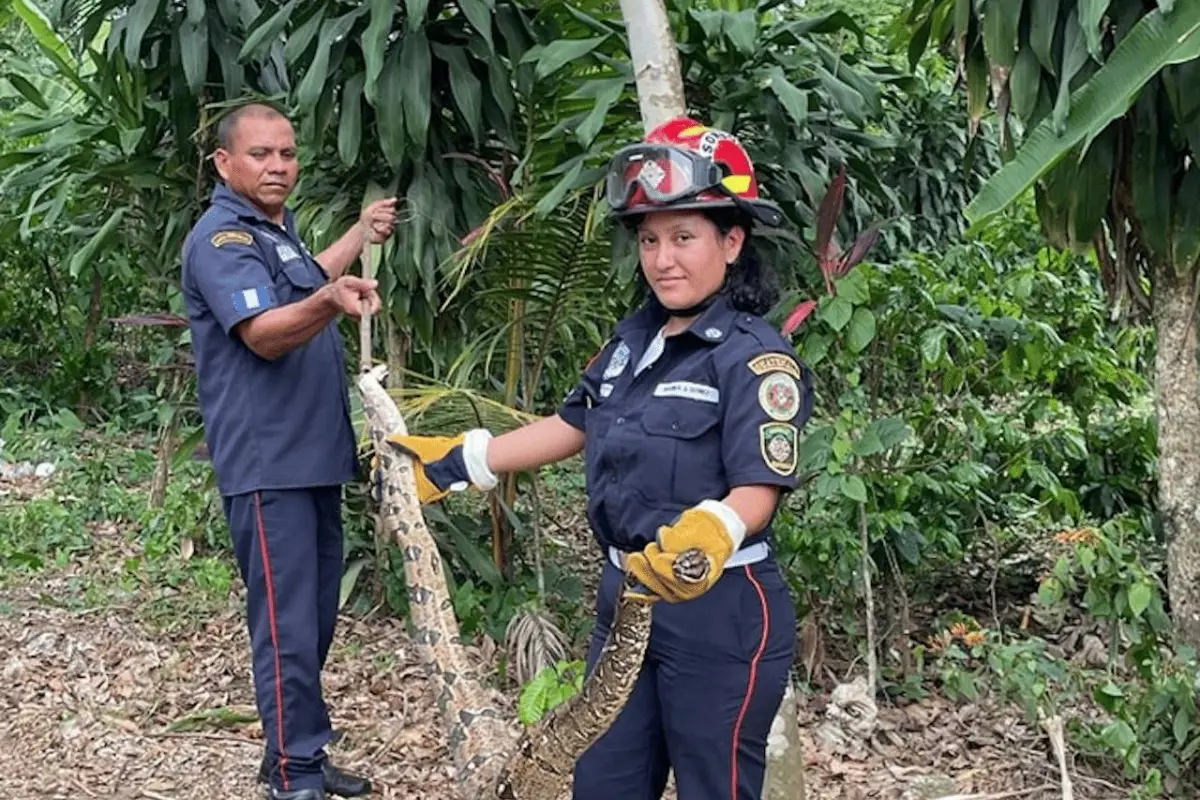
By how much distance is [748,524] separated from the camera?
6.68ft

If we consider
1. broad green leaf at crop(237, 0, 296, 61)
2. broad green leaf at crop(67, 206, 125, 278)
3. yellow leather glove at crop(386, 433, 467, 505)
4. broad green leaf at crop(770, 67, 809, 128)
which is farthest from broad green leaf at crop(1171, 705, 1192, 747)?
broad green leaf at crop(67, 206, 125, 278)

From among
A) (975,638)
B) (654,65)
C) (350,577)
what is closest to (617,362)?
(654,65)

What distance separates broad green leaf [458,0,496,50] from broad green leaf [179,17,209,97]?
1.14m

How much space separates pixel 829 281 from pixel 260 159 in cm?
138

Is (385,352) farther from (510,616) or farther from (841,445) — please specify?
(841,445)

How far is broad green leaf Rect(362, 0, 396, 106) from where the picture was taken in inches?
143

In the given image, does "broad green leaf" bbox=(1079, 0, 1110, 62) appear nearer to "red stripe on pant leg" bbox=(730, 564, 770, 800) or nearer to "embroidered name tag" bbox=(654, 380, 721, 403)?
"embroidered name tag" bbox=(654, 380, 721, 403)

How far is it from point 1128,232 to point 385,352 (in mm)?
2338

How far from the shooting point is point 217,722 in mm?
3879

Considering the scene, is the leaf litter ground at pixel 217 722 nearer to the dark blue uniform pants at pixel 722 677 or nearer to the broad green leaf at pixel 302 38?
the dark blue uniform pants at pixel 722 677

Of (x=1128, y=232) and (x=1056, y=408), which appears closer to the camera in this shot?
(x=1128, y=232)

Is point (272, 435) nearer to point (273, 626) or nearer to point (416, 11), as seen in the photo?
point (273, 626)

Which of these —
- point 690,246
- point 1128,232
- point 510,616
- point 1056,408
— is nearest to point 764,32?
point 1128,232

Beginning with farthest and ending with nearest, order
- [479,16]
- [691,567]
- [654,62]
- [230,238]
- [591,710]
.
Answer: [479,16]
[230,238]
[654,62]
[591,710]
[691,567]
